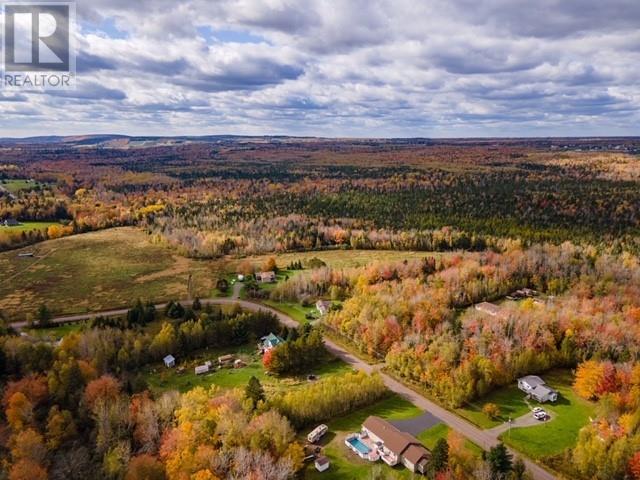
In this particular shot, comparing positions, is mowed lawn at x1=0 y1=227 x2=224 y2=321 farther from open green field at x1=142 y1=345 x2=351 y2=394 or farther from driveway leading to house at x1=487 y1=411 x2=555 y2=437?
driveway leading to house at x1=487 y1=411 x2=555 y2=437

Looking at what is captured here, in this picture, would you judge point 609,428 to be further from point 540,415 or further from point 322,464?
point 322,464

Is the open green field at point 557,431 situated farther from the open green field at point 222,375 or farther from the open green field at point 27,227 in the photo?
the open green field at point 27,227

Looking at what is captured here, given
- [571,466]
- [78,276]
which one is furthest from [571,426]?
[78,276]

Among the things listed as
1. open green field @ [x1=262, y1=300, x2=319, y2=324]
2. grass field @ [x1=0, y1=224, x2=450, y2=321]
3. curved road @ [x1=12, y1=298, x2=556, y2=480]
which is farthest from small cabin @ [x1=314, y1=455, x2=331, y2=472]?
grass field @ [x1=0, y1=224, x2=450, y2=321]

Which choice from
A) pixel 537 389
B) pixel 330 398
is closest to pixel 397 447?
pixel 330 398

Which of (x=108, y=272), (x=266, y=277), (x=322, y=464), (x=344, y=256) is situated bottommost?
(x=322, y=464)

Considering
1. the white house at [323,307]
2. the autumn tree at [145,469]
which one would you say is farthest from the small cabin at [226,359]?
the autumn tree at [145,469]

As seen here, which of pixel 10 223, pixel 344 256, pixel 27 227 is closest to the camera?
pixel 344 256
